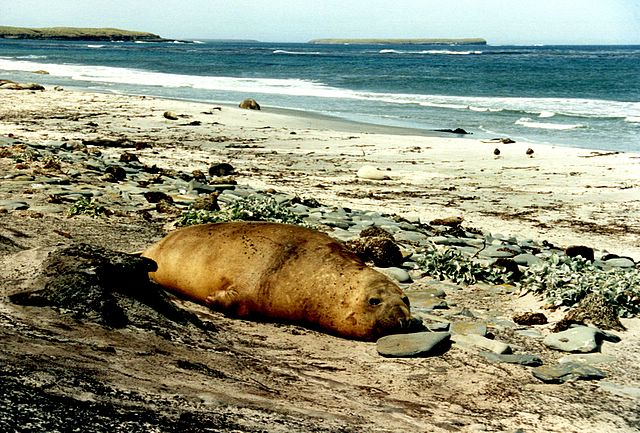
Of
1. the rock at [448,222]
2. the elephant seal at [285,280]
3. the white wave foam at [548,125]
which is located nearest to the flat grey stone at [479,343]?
the elephant seal at [285,280]

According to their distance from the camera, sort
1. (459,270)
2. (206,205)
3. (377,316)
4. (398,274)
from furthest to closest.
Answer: (206,205)
(459,270)
(398,274)
(377,316)

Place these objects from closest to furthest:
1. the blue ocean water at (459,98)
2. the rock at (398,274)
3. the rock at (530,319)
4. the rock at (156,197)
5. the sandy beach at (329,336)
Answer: the sandy beach at (329,336) < the rock at (530,319) < the rock at (398,274) < the rock at (156,197) < the blue ocean water at (459,98)

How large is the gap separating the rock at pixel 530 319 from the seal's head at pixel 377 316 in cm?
124

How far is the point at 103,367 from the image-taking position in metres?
3.35

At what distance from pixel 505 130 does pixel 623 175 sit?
944 cm

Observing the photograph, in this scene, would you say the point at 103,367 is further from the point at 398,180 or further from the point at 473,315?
the point at 398,180

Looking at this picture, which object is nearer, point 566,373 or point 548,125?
point 566,373

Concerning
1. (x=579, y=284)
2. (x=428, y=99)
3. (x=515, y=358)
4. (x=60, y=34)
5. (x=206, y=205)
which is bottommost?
(x=515, y=358)

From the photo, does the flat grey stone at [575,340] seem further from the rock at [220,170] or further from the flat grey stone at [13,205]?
the rock at [220,170]

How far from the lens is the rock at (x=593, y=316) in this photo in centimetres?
604

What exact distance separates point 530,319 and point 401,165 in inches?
376

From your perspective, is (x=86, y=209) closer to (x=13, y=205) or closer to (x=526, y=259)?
(x=13, y=205)

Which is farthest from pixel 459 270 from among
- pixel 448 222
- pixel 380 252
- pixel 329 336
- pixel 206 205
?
pixel 206 205

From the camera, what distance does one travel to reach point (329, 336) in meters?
5.43
